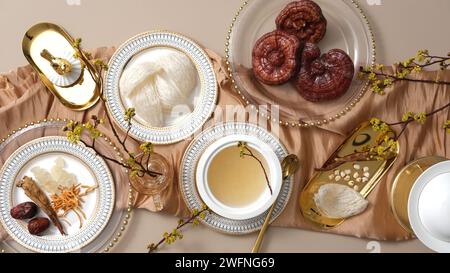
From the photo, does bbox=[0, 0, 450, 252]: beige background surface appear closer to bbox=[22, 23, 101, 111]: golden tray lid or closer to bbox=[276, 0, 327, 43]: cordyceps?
bbox=[22, 23, 101, 111]: golden tray lid

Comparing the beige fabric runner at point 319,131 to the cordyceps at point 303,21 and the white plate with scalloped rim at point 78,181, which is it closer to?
the white plate with scalloped rim at point 78,181

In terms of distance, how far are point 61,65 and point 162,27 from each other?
25cm

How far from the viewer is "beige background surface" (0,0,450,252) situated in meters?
1.13

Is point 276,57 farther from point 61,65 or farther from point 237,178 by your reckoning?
point 61,65

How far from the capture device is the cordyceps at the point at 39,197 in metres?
1.08

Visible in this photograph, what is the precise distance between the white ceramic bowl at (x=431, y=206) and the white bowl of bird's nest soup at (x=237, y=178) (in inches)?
11.4

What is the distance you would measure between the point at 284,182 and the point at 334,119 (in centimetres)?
19

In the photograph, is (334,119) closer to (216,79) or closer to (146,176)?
(216,79)

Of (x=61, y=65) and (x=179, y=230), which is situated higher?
(x=61, y=65)

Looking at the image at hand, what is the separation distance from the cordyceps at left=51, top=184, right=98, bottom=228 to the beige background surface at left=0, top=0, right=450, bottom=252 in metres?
0.12

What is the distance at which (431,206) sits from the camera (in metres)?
1.00

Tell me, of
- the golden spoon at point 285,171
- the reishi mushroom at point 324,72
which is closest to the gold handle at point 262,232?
the golden spoon at point 285,171

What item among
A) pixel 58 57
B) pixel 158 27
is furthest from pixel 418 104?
pixel 58 57

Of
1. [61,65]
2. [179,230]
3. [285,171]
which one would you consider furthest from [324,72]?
[61,65]
